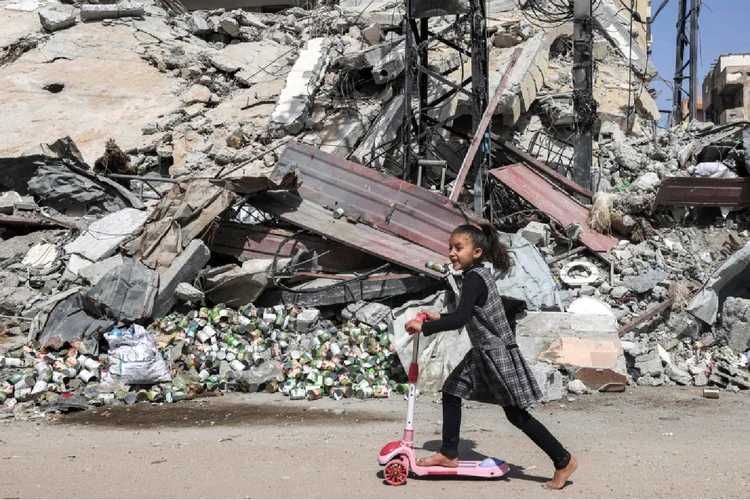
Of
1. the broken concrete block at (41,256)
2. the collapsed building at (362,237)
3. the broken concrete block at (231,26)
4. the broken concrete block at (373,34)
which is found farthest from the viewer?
the broken concrete block at (231,26)

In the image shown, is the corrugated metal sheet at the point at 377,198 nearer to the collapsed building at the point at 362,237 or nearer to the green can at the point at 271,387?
the collapsed building at the point at 362,237

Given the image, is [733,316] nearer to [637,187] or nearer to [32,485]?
[637,187]

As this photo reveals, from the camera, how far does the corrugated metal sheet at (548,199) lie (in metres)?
8.97

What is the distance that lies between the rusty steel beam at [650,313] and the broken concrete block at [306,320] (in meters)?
2.96

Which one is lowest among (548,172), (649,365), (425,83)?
(649,365)

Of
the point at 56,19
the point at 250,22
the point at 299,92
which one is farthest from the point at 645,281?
the point at 56,19

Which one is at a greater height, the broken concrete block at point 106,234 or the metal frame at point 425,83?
the metal frame at point 425,83

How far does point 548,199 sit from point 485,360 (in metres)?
6.27

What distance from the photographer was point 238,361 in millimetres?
6793

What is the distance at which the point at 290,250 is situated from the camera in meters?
7.98

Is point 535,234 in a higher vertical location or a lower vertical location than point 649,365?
higher

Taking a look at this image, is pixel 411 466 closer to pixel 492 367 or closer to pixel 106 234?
pixel 492 367

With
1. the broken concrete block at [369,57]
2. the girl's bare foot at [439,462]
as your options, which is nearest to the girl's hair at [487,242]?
A: the girl's bare foot at [439,462]

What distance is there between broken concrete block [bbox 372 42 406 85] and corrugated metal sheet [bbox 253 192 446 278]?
17.1 feet
